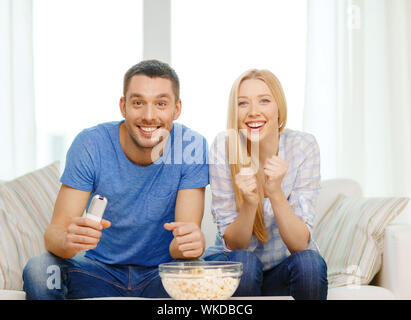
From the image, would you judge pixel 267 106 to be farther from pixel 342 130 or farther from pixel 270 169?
pixel 342 130

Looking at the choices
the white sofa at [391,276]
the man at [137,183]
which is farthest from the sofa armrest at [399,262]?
the man at [137,183]

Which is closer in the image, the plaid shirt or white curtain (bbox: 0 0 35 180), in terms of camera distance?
the plaid shirt

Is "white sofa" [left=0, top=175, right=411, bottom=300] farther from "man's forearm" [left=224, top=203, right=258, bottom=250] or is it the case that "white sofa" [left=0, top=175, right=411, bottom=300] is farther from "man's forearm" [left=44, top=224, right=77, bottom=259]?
"man's forearm" [left=44, top=224, right=77, bottom=259]

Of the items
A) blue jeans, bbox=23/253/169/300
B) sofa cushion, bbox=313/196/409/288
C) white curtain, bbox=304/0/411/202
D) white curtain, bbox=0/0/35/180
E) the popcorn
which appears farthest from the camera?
white curtain, bbox=304/0/411/202

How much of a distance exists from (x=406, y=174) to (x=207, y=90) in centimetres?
102

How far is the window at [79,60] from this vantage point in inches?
85.8

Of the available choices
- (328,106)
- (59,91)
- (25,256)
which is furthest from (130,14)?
(25,256)

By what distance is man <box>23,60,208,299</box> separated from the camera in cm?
131

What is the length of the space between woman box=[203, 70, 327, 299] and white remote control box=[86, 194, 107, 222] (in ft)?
1.43

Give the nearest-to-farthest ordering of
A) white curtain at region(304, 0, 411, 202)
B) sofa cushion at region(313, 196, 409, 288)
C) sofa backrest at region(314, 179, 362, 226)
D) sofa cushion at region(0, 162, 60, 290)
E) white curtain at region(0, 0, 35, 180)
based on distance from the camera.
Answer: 1. sofa cushion at region(0, 162, 60, 290)
2. sofa cushion at region(313, 196, 409, 288)
3. sofa backrest at region(314, 179, 362, 226)
4. white curtain at region(0, 0, 35, 180)
5. white curtain at region(304, 0, 411, 202)

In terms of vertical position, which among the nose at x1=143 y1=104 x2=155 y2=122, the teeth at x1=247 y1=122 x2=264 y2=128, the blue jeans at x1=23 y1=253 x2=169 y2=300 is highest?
the nose at x1=143 y1=104 x2=155 y2=122

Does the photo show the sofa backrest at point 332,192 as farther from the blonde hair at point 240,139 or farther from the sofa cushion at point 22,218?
the sofa cushion at point 22,218

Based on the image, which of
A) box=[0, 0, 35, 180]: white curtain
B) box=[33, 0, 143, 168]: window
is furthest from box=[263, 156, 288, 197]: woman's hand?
box=[0, 0, 35, 180]: white curtain

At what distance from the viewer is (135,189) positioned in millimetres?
1355
